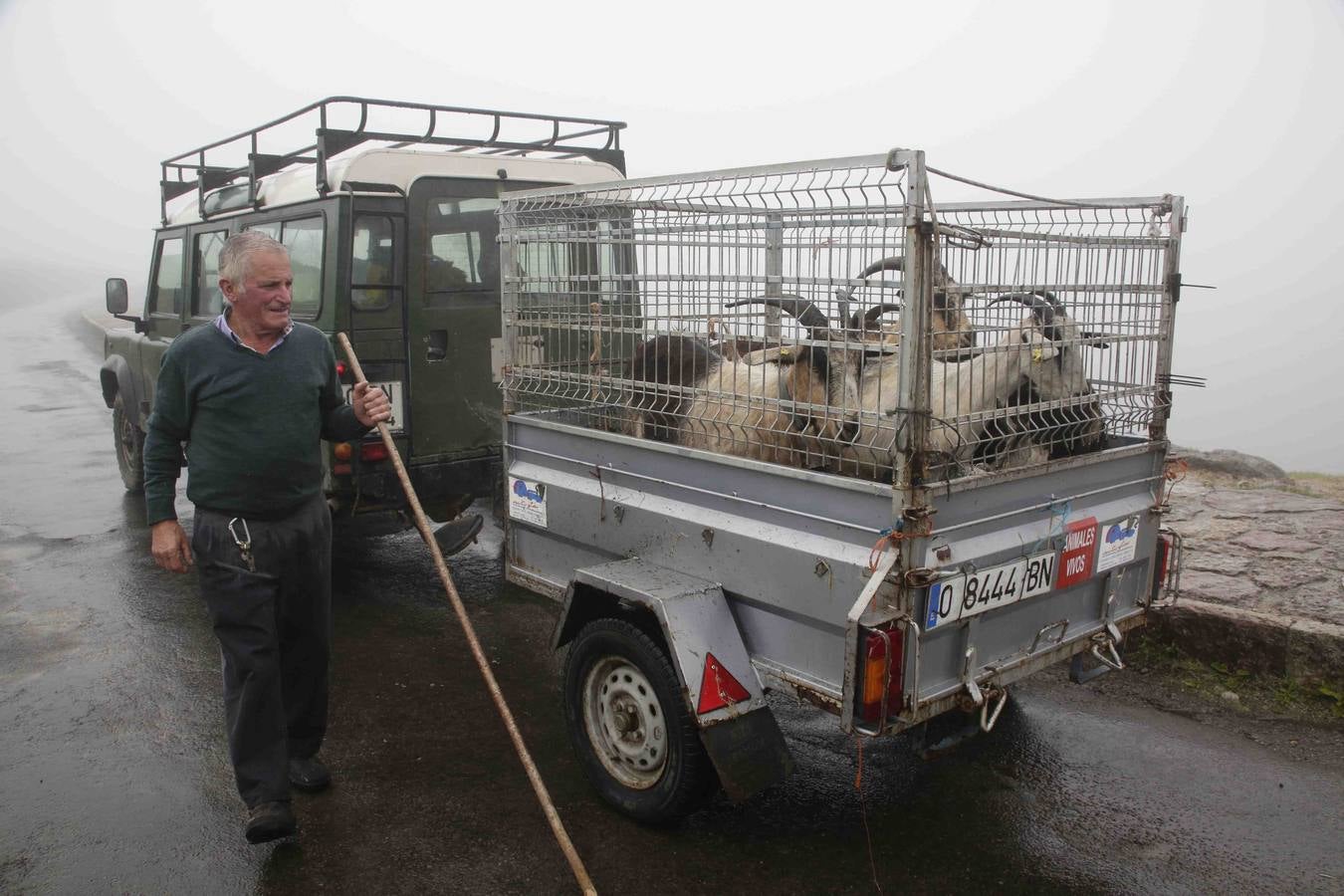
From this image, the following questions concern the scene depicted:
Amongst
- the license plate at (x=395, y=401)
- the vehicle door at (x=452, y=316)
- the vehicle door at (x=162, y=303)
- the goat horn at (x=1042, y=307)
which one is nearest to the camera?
the goat horn at (x=1042, y=307)

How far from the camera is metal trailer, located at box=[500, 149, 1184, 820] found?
2.98 m

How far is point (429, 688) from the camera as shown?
4938mm

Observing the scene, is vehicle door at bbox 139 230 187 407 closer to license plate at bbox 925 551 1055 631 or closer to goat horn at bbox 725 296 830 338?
goat horn at bbox 725 296 830 338

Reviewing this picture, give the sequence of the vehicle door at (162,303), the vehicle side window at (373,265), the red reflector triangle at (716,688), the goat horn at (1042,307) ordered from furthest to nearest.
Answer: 1. the vehicle door at (162,303)
2. the vehicle side window at (373,265)
3. the goat horn at (1042,307)
4. the red reflector triangle at (716,688)

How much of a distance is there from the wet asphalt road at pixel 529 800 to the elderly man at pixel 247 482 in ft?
1.42

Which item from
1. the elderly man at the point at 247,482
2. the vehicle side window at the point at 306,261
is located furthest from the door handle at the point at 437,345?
the elderly man at the point at 247,482

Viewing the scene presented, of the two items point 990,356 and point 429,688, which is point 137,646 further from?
point 990,356

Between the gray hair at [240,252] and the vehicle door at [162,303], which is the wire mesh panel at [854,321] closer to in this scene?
the gray hair at [240,252]

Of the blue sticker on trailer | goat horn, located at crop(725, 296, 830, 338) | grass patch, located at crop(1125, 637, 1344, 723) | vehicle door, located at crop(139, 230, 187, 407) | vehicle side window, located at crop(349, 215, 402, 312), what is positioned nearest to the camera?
the blue sticker on trailer

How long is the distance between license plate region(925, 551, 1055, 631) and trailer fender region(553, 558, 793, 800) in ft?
2.21

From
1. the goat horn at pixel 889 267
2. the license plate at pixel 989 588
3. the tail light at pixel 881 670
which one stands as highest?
the goat horn at pixel 889 267

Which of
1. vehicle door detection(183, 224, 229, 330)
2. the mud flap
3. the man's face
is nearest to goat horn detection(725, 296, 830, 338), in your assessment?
the mud flap

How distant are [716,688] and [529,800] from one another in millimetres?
1123

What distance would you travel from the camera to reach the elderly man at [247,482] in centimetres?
354
